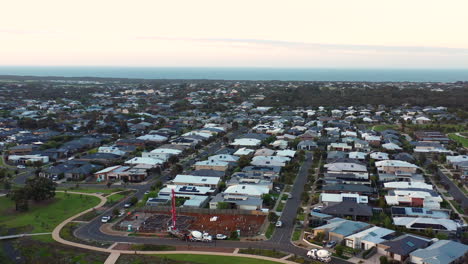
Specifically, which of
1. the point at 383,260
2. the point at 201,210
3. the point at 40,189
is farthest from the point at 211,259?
the point at 40,189

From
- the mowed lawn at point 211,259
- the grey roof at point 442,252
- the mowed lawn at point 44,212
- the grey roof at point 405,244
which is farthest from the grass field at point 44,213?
the grey roof at point 442,252

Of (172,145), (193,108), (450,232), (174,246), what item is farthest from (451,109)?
(174,246)

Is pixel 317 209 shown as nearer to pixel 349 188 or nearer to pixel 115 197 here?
pixel 349 188

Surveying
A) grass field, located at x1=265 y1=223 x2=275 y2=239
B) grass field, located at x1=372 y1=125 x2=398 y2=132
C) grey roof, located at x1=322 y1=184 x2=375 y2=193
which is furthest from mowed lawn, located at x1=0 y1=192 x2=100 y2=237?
grass field, located at x1=372 y1=125 x2=398 y2=132

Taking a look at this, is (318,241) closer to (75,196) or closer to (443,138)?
(75,196)

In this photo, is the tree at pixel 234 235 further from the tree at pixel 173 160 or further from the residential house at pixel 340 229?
the tree at pixel 173 160

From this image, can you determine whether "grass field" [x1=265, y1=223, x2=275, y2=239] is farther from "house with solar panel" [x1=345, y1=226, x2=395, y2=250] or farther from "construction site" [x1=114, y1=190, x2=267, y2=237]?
"house with solar panel" [x1=345, y1=226, x2=395, y2=250]
